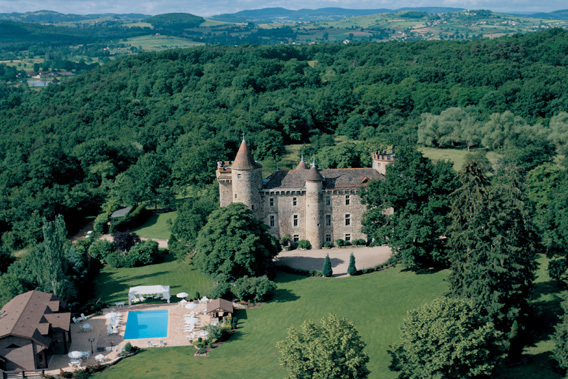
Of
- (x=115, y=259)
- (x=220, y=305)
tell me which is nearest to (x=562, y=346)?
(x=220, y=305)

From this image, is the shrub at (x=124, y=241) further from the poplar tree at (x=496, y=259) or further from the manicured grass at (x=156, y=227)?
the poplar tree at (x=496, y=259)

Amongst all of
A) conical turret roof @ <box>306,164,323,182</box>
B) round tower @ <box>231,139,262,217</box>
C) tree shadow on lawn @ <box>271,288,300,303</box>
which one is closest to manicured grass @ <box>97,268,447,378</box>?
tree shadow on lawn @ <box>271,288,300,303</box>

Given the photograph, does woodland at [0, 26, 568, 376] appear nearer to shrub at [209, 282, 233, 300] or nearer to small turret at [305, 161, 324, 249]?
shrub at [209, 282, 233, 300]

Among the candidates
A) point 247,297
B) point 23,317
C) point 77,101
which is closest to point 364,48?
point 77,101

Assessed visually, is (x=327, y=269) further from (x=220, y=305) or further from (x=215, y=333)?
(x=215, y=333)

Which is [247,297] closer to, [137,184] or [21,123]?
[137,184]

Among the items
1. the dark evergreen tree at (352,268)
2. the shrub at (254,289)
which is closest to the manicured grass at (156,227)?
the shrub at (254,289)

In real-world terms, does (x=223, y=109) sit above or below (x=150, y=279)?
above
